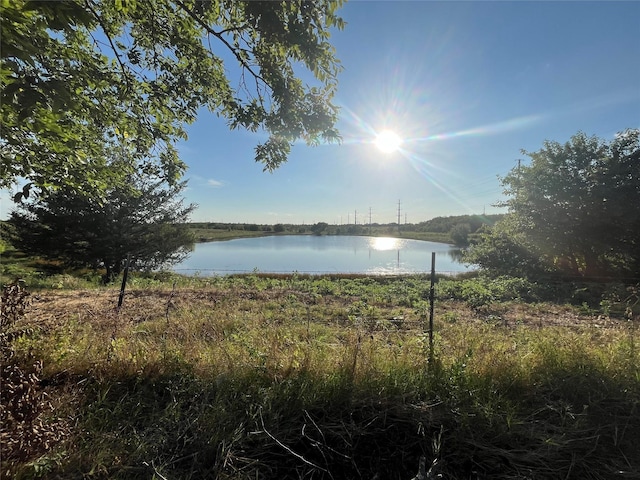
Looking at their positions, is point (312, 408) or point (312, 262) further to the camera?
point (312, 262)

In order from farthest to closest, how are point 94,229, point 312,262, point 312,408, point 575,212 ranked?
point 312,262 → point 94,229 → point 575,212 → point 312,408

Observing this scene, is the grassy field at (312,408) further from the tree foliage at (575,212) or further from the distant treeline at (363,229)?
the distant treeline at (363,229)

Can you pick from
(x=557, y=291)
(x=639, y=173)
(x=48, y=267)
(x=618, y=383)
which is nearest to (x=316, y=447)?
(x=618, y=383)

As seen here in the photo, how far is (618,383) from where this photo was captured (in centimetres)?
272

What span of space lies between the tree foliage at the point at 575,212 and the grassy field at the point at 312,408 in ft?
38.1

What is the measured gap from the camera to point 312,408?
96.0 inches

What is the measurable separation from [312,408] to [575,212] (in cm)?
1500

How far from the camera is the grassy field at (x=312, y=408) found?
1.96m

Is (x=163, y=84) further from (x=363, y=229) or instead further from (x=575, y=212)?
(x=363, y=229)

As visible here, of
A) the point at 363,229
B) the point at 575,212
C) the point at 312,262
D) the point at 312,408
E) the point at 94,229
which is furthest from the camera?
the point at 363,229

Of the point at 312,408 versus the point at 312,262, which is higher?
the point at 312,408

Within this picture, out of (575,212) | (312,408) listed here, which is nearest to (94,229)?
(312,408)

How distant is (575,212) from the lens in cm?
1253

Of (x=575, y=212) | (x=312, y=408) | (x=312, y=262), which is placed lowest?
(x=312, y=262)
